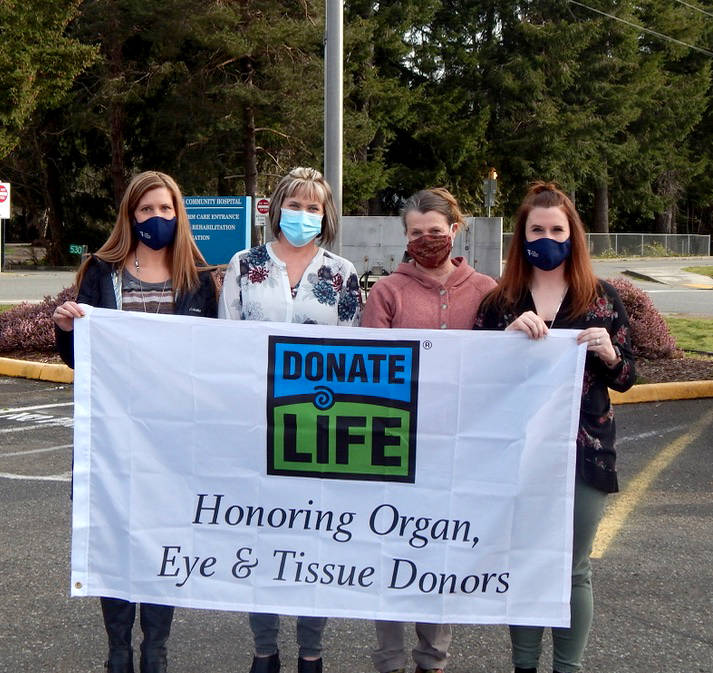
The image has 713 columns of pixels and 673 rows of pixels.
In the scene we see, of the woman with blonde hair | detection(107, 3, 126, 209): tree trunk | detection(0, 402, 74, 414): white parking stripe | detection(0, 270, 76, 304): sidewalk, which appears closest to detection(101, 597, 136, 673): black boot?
the woman with blonde hair

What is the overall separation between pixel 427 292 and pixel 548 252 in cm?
48

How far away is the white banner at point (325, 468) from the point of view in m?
3.53

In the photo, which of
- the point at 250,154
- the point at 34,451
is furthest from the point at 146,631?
the point at 250,154

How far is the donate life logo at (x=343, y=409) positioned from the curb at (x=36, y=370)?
26.0 feet

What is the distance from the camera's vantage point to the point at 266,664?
3709 mm

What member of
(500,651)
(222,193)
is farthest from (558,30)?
(500,651)

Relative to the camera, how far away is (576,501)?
3.52m

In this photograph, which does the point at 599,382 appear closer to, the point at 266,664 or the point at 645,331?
the point at 266,664

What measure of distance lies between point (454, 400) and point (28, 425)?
6.15 meters

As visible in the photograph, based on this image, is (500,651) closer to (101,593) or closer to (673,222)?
(101,593)

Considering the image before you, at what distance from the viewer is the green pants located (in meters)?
3.52

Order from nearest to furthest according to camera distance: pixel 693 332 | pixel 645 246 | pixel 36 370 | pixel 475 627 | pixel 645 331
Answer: pixel 475 627, pixel 36 370, pixel 645 331, pixel 693 332, pixel 645 246

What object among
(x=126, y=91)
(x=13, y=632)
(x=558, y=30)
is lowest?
(x=13, y=632)

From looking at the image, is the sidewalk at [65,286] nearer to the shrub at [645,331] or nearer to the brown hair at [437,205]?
the shrub at [645,331]
